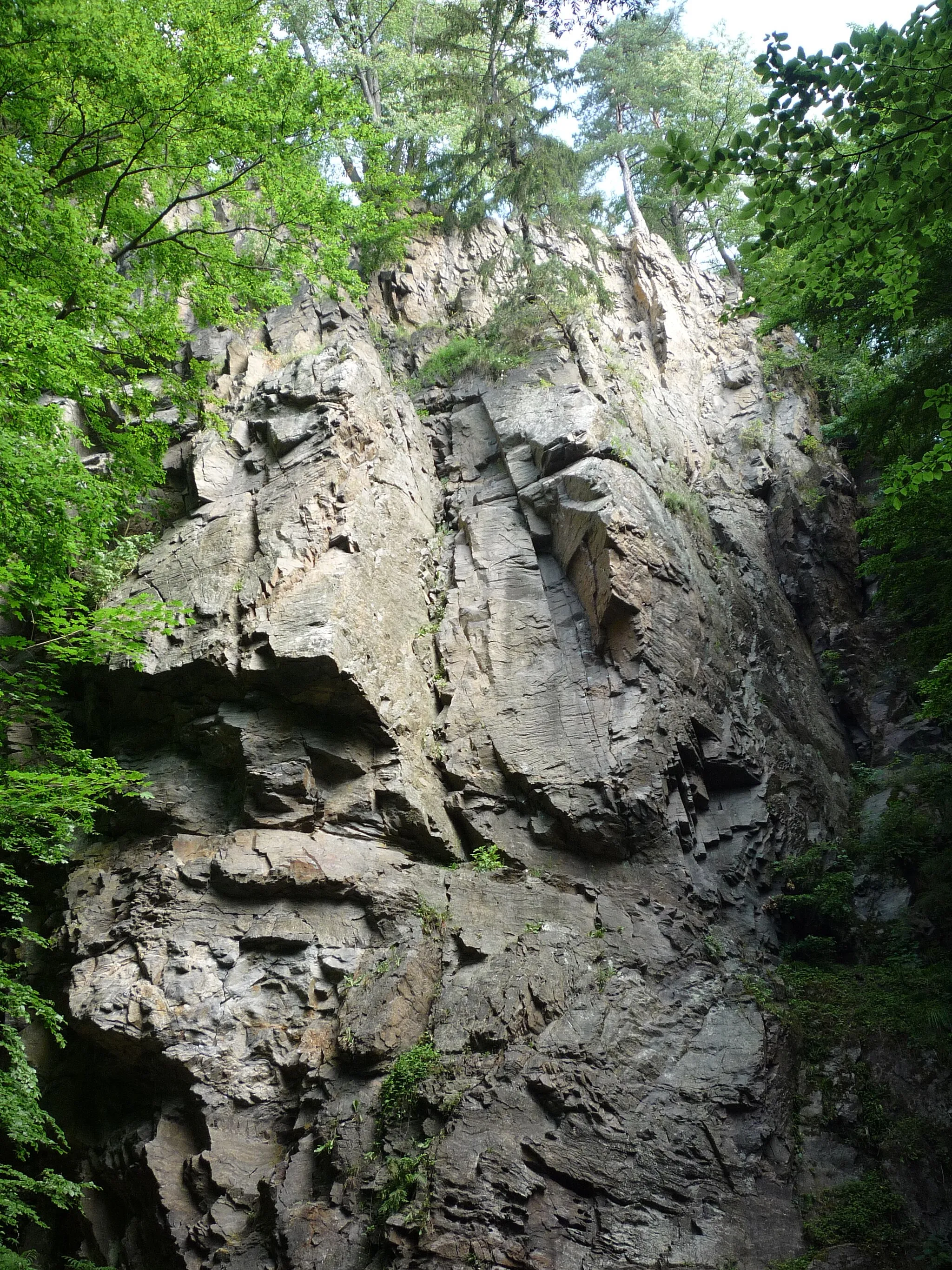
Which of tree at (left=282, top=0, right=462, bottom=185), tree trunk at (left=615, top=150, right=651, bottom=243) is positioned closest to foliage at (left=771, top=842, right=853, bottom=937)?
tree at (left=282, top=0, right=462, bottom=185)

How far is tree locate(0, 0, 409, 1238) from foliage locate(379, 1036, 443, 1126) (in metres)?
3.03

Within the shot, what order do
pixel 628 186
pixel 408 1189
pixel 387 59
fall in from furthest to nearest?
1. pixel 628 186
2. pixel 387 59
3. pixel 408 1189

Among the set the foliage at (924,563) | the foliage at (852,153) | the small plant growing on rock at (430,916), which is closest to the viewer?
the foliage at (852,153)

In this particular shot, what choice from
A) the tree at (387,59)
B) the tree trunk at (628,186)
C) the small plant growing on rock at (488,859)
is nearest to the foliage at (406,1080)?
the small plant growing on rock at (488,859)

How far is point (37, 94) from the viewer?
957 cm

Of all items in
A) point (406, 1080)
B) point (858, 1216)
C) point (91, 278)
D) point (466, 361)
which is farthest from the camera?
point (466, 361)

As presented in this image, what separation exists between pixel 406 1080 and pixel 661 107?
28453 millimetres

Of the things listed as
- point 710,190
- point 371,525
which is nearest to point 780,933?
point 371,525

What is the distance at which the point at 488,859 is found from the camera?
1058cm

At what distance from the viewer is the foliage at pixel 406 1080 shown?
7867 millimetres

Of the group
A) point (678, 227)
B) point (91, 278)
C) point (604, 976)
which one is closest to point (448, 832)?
point (604, 976)

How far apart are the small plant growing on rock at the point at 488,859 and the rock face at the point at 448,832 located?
4cm

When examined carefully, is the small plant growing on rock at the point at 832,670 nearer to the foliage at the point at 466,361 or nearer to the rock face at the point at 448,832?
the rock face at the point at 448,832

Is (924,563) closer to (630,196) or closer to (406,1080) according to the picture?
(406,1080)
